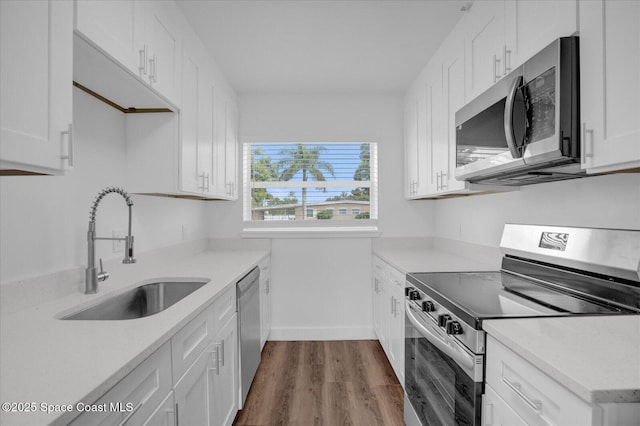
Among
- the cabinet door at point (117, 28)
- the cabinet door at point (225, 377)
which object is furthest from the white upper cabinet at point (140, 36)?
the cabinet door at point (225, 377)

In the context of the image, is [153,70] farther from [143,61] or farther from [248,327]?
[248,327]

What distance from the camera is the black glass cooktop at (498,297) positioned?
116 centimetres

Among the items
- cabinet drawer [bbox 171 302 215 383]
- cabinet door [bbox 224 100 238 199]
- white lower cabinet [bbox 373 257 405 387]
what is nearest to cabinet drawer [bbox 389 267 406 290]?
white lower cabinet [bbox 373 257 405 387]

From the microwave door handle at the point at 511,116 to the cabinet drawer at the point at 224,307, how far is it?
1465mm

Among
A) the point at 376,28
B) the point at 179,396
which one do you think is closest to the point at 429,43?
the point at 376,28

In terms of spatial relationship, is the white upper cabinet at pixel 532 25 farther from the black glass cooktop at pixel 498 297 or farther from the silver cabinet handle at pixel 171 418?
the silver cabinet handle at pixel 171 418

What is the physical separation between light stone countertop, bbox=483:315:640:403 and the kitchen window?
240cm

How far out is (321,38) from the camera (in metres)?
2.27

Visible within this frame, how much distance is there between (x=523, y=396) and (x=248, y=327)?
1.64 meters

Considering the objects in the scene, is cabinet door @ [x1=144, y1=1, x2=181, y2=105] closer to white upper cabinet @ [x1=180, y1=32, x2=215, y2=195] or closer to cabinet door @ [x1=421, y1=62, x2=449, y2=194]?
white upper cabinet @ [x1=180, y1=32, x2=215, y2=195]

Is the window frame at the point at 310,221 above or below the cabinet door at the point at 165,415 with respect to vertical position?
above

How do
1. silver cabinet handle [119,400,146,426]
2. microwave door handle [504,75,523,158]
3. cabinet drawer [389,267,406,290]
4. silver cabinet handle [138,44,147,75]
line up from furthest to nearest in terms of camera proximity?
cabinet drawer [389,267,406,290]
silver cabinet handle [138,44,147,75]
microwave door handle [504,75,523,158]
silver cabinet handle [119,400,146,426]

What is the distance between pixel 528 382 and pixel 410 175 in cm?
232

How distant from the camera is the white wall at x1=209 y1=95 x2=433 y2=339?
10.7ft
